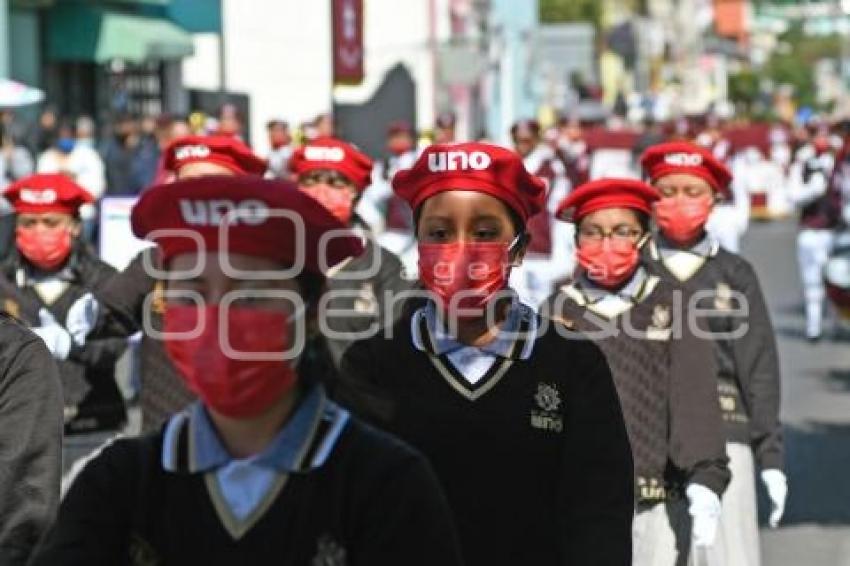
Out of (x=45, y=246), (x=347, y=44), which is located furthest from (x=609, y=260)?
(x=347, y=44)

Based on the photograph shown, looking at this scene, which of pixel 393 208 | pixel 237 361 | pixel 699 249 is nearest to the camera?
pixel 237 361

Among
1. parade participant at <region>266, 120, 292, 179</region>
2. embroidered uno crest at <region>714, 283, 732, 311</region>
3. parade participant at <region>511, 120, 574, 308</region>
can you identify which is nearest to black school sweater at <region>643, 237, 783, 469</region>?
embroidered uno crest at <region>714, 283, 732, 311</region>

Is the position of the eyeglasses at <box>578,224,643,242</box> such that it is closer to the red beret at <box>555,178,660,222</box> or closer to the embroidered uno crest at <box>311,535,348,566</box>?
the red beret at <box>555,178,660,222</box>

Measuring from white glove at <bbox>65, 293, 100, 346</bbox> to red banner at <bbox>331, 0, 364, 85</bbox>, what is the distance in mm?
13595

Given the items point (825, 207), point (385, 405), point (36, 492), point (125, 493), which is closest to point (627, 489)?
point (385, 405)

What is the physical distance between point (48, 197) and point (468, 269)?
4.39 m

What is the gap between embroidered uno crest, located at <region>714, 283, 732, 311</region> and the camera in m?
7.33

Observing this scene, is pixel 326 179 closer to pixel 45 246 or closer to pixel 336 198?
pixel 336 198

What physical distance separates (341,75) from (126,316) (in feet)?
47.2

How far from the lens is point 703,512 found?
20.6 feet

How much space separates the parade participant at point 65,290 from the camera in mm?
8297

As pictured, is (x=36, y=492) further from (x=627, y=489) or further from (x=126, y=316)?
(x=126, y=316)

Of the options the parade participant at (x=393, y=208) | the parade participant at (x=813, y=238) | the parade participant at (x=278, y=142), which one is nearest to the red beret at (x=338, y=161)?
the parade participant at (x=393, y=208)

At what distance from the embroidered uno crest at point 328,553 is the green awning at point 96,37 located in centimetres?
2640
